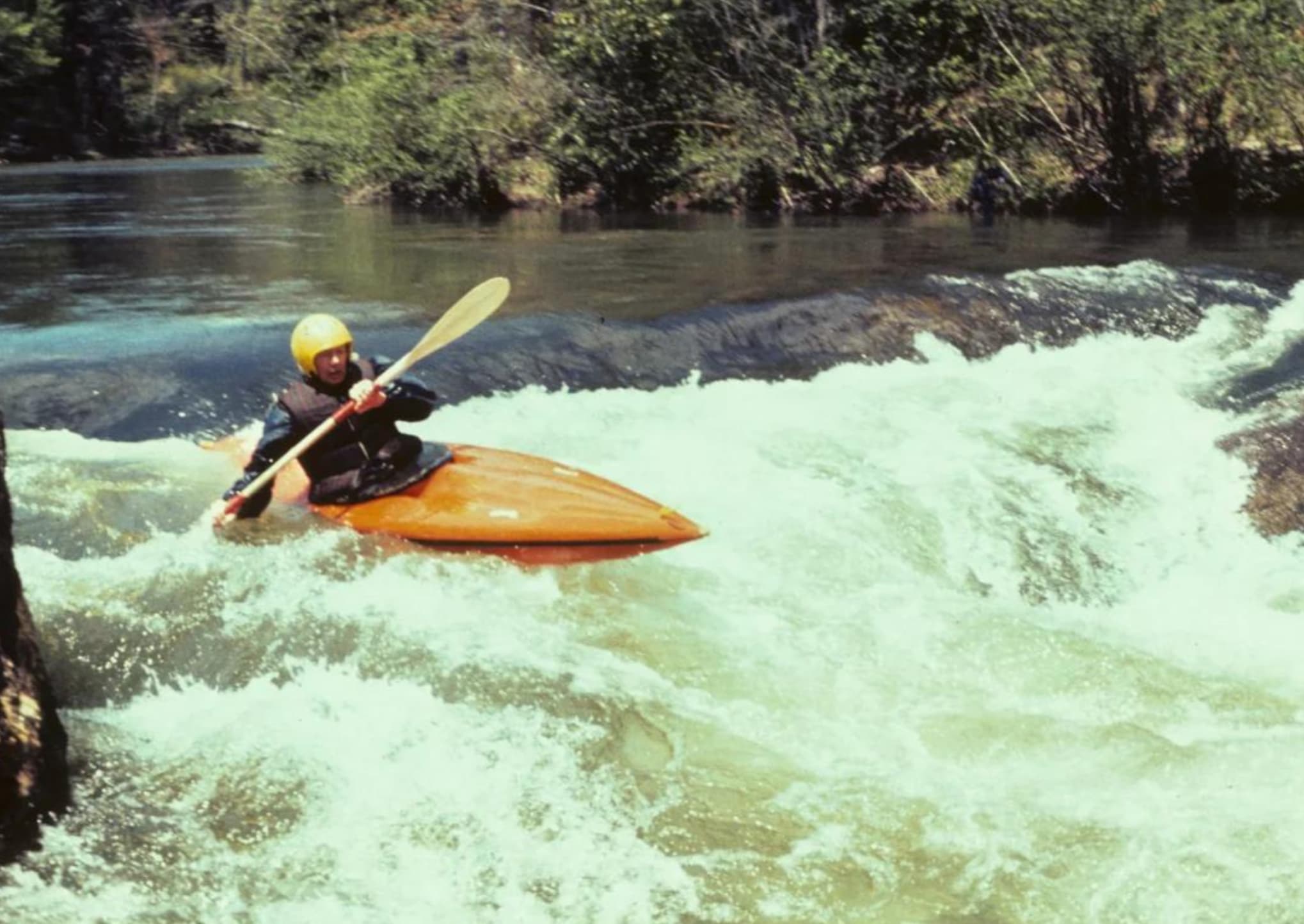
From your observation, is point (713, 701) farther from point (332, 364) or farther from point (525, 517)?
point (332, 364)

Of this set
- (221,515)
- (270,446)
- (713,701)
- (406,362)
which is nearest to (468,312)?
(406,362)

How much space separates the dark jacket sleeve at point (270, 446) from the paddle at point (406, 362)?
4 centimetres

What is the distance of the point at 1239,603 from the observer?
17.9 ft

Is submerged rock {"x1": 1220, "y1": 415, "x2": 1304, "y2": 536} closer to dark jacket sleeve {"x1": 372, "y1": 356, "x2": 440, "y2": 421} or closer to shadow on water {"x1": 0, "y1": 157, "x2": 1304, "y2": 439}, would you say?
shadow on water {"x1": 0, "y1": 157, "x2": 1304, "y2": 439}

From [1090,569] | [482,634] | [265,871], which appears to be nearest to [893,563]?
[1090,569]

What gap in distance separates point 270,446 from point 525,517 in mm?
977

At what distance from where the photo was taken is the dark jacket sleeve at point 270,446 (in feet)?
17.4

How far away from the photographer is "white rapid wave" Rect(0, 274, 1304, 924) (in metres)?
3.38

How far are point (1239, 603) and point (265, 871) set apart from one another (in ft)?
12.2

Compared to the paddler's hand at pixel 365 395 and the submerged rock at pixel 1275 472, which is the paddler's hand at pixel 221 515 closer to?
the paddler's hand at pixel 365 395

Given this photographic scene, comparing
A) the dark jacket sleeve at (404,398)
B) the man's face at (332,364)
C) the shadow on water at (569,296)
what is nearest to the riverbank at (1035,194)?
the shadow on water at (569,296)

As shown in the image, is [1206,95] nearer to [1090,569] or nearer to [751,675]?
[1090,569]

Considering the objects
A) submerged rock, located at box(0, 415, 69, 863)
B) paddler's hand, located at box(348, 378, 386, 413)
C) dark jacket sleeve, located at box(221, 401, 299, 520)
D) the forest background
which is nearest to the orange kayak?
dark jacket sleeve, located at box(221, 401, 299, 520)

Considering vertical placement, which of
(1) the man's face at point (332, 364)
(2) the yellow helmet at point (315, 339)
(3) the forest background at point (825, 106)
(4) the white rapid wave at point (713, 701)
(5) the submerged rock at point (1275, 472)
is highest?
(3) the forest background at point (825, 106)
